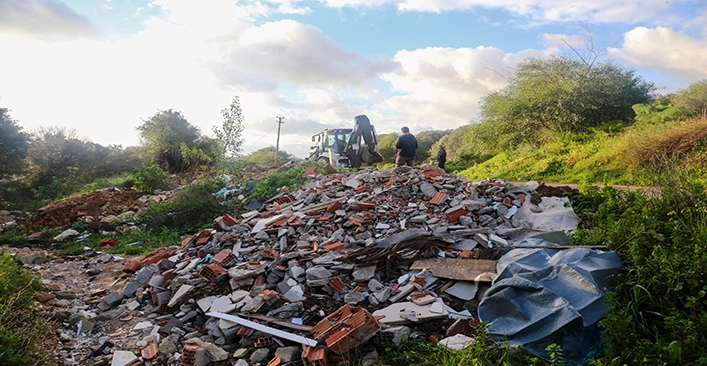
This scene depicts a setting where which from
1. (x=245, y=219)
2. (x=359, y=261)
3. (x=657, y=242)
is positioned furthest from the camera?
(x=245, y=219)

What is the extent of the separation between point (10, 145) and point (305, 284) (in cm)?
1834

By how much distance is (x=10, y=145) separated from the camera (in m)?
16.4

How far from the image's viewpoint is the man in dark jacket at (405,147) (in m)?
10.5

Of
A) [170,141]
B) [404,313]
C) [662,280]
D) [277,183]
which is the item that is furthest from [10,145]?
[662,280]

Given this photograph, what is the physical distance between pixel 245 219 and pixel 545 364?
6404mm

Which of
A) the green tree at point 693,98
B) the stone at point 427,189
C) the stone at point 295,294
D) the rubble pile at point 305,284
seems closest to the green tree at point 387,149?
the green tree at point 693,98

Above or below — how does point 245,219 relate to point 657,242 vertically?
below

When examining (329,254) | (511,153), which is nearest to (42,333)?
(329,254)

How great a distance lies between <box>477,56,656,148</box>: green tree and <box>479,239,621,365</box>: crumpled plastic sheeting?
14365 millimetres

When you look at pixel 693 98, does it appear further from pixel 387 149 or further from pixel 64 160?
pixel 64 160

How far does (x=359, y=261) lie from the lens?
17.1 feet

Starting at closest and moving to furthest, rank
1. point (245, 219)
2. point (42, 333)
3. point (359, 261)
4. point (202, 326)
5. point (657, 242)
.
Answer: point (657, 242), point (42, 333), point (202, 326), point (359, 261), point (245, 219)

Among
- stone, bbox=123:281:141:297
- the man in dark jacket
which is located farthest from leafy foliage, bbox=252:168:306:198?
stone, bbox=123:281:141:297

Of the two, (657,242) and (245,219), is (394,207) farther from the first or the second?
(657,242)
